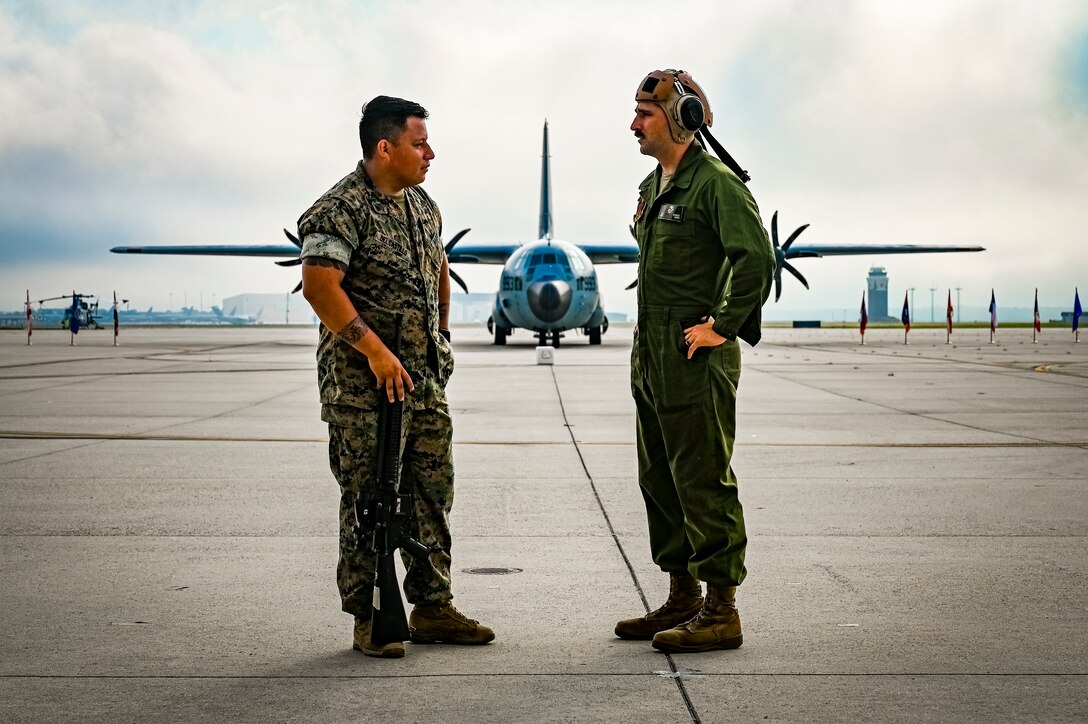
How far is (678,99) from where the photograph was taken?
175 inches

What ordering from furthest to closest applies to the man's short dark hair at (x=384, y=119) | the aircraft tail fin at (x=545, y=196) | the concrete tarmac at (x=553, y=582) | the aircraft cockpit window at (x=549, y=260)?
the aircraft tail fin at (x=545, y=196), the aircraft cockpit window at (x=549, y=260), the man's short dark hair at (x=384, y=119), the concrete tarmac at (x=553, y=582)

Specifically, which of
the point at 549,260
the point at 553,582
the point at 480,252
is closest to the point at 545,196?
the point at 480,252

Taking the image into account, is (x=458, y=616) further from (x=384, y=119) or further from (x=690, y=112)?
(x=690, y=112)

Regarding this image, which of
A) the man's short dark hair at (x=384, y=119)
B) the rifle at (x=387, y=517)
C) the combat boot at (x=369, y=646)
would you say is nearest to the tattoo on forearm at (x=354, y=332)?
the rifle at (x=387, y=517)

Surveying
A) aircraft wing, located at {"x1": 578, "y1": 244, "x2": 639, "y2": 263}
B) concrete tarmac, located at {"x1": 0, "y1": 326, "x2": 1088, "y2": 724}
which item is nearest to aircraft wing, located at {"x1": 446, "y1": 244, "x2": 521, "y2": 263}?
aircraft wing, located at {"x1": 578, "y1": 244, "x2": 639, "y2": 263}

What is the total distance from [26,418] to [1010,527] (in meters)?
10.7

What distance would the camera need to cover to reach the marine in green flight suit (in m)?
4.22

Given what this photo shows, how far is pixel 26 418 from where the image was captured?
1300cm

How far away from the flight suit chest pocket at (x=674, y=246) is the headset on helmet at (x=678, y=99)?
1.14ft

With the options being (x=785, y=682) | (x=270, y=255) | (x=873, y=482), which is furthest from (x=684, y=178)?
(x=270, y=255)

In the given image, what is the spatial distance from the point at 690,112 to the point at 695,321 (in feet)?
2.67

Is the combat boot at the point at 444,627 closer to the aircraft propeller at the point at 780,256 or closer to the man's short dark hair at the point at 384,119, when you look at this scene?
the man's short dark hair at the point at 384,119

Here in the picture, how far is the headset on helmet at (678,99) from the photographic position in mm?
4445

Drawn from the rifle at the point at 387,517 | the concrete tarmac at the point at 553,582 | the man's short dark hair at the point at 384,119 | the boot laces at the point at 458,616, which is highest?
the man's short dark hair at the point at 384,119
